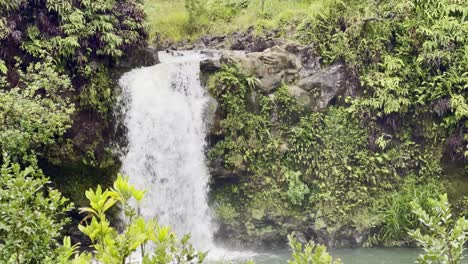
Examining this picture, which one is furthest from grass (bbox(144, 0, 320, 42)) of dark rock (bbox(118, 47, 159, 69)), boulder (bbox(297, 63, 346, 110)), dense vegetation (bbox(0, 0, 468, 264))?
boulder (bbox(297, 63, 346, 110))

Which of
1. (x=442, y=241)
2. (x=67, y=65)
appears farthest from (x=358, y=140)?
(x=442, y=241)

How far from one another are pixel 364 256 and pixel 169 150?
509 cm

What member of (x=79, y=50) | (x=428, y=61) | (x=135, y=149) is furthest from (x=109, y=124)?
(x=428, y=61)

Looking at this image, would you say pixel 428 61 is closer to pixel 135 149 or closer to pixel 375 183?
pixel 375 183

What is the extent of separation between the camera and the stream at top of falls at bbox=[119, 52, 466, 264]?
9.88m

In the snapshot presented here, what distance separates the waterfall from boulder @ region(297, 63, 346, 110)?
255cm

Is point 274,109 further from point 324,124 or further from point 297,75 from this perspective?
point 324,124

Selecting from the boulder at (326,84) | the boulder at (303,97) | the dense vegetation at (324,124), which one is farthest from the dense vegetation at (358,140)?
the boulder at (326,84)

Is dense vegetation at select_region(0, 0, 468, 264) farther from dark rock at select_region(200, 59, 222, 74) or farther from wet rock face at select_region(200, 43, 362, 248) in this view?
dark rock at select_region(200, 59, 222, 74)

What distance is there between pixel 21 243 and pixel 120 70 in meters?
8.52

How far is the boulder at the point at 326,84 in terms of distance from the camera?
9.95 metres

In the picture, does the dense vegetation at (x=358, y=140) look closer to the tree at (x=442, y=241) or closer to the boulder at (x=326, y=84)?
the boulder at (x=326, y=84)

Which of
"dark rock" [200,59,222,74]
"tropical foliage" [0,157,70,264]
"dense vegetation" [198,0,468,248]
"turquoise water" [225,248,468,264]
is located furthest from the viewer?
"dark rock" [200,59,222,74]

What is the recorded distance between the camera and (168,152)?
10047 mm
